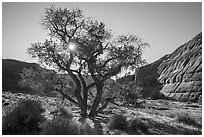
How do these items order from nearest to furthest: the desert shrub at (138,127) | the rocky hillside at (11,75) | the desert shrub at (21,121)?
1. the desert shrub at (21,121)
2. the desert shrub at (138,127)
3. the rocky hillside at (11,75)

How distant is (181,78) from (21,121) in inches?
2221

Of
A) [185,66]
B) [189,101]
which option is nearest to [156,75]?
[185,66]

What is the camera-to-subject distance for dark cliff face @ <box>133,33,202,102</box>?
1919 inches

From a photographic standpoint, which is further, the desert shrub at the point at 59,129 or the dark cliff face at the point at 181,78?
the dark cliff face at the point at 181,78

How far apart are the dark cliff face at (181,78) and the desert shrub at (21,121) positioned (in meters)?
41.5

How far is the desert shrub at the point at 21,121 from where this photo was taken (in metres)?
7.59

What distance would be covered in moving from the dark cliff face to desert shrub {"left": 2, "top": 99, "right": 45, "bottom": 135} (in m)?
41.5

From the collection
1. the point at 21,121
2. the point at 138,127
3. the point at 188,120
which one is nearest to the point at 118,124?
the point at 138,127

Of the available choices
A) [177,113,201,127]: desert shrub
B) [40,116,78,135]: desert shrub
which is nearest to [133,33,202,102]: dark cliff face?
[177,113,201,127]: desert shrub

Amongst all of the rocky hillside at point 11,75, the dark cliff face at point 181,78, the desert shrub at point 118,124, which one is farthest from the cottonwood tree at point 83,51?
the rocky hillside at point 11,75

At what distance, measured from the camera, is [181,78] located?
56.5 metres

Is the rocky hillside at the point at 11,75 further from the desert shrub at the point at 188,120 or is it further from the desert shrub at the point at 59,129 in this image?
the desert shrub at the point at 59,129

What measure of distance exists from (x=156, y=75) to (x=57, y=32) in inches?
2603

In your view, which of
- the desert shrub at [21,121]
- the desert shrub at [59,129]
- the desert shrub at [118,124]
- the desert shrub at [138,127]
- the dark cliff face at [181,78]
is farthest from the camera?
the dark cliff face at [181,78]
